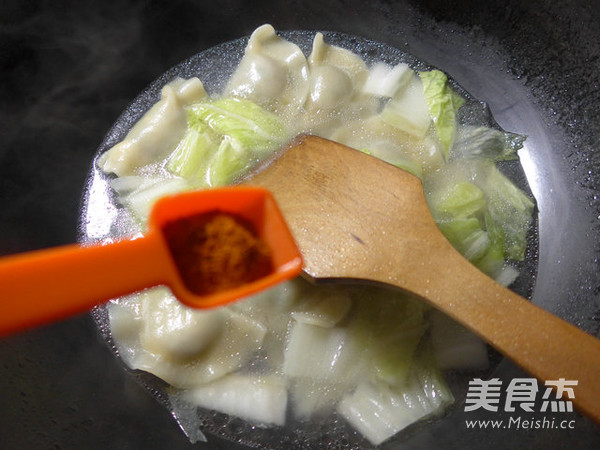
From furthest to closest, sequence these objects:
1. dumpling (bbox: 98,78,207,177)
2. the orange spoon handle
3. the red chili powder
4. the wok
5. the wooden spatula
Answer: dumpling (bbox: 98,78,207,177) → the wok → the wooden spatula → the red chili powder → the orange spoon handle

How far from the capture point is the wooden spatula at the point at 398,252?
136cm

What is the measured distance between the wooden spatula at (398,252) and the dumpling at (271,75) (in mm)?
461

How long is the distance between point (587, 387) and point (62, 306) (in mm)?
1280

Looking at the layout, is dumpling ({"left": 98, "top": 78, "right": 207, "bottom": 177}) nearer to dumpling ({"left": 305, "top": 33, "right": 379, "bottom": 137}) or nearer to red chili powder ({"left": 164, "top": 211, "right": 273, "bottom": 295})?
dumpling ({"left": 305, "top": 33, "right": 379, "bottom": 137})

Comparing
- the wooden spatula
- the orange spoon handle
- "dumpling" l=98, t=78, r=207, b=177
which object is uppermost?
the wooden spatula

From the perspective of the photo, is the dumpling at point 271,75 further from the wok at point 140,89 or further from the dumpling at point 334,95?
the wok at point 140,89

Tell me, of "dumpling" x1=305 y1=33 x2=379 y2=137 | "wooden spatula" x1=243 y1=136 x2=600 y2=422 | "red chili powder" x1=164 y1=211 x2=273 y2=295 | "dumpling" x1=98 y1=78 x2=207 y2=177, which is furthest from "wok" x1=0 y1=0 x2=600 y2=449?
"red chili powder" x1=164 y1=211 x2=273 y2=295

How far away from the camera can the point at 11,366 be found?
175cm

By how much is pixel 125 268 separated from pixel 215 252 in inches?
9.1

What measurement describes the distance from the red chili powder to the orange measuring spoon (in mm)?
19

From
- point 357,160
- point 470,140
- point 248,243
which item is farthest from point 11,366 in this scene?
point 470,140

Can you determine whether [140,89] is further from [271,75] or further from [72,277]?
[72,277]

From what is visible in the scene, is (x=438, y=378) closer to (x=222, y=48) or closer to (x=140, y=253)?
(x=140, y=253)

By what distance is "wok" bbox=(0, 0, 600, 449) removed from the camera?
5.82 feet
